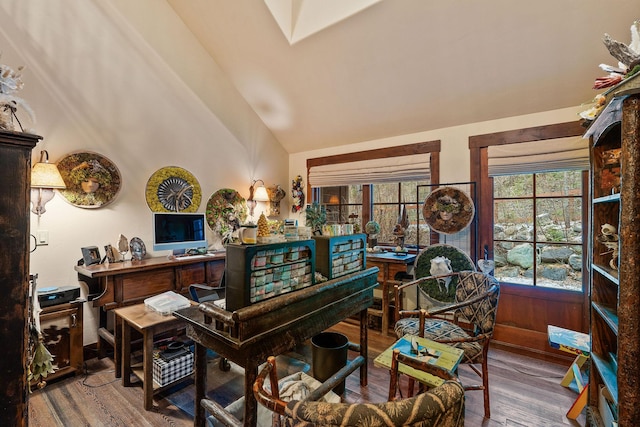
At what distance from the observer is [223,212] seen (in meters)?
3.76

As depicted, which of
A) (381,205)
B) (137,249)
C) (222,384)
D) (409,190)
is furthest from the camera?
(381,205)

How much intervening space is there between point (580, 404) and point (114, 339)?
11.3 ft

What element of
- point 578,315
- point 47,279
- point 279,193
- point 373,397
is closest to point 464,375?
point 373,397

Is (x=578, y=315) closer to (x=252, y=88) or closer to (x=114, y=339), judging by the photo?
(x=114, y=339)

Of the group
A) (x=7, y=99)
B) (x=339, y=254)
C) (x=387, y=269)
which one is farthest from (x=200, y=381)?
(x=387, y=269)

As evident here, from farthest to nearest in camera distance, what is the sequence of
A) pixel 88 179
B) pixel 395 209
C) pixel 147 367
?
1. pixel 395 209
2. pixel 88 179
3. pixel 147 367

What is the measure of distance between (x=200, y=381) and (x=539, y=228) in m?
3.19

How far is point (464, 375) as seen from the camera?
243cm

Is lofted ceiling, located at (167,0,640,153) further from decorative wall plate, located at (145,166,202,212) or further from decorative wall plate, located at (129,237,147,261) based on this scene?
decorative wall plate, located at (129,237,147,261)

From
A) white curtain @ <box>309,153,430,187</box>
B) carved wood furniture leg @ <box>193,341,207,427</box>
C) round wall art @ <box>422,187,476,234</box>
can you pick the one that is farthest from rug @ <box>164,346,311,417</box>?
white curtain @ <box>309,153,430,187</box>

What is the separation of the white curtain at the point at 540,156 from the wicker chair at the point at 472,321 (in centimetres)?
124

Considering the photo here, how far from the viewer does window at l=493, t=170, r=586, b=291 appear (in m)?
2.71

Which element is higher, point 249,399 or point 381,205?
point 381,205

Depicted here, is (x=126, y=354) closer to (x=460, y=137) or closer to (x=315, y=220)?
(x=315, y=220)
